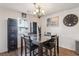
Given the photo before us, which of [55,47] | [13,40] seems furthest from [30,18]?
[55,47]

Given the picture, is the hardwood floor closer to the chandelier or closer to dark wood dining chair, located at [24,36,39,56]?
dark wood dining chair, located at [24,36,39,56]

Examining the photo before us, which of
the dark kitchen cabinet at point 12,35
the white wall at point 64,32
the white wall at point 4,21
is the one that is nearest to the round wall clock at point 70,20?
the white wall at point 64,32

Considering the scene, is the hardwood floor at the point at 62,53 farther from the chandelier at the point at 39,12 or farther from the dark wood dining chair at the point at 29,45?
the chandelier at the point at 39,12

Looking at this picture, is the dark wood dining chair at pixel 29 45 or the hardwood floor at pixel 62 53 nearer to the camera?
the hardwood floor at pixel 62 53

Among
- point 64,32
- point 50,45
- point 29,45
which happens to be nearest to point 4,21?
point 29,45

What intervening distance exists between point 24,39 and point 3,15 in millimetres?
548

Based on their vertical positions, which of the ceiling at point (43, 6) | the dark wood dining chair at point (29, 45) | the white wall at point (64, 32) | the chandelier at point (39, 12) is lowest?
the dark wood dining chair at point (29, 45)

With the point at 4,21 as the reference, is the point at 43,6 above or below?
above

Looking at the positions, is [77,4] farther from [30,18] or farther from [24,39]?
[24,39]

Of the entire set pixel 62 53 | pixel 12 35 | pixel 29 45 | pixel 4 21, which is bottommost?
pixel 62 53

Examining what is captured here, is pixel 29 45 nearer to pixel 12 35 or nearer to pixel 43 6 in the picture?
pixel 12 35

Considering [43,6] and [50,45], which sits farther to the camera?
[50,45]

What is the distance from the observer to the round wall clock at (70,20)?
1504 mm

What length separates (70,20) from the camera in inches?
60.3
